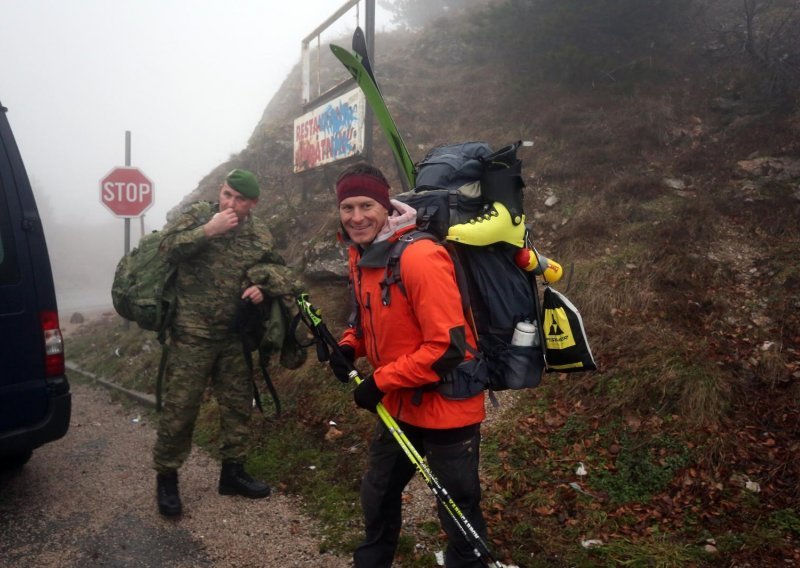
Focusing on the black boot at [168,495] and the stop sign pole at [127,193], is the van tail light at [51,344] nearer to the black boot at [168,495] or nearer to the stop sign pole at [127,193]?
the black boot at [168,495]

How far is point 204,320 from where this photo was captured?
3.87 metres

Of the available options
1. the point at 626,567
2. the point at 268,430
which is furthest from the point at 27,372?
the point at 626,567

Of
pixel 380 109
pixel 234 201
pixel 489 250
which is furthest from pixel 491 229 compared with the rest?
pixel 234 201

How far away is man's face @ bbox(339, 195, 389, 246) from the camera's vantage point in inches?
99.7

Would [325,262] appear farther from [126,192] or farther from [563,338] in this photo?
[563,338]

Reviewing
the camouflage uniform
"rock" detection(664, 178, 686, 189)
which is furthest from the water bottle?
"rock" detection(664, 178, 686, 189)

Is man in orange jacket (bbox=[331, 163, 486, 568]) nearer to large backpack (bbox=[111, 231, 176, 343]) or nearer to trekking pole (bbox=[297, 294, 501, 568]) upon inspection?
trekking pole (bbox=[297, 294, 501, 568])

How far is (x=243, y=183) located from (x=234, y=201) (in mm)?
152

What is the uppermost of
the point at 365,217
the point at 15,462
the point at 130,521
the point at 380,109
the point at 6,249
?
the point at 380,109

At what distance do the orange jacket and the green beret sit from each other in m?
1.44

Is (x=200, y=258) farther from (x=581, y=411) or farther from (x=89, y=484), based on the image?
(x=581, y=411)

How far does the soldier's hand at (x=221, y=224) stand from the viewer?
363cm

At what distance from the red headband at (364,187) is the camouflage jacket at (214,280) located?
5.14 feet

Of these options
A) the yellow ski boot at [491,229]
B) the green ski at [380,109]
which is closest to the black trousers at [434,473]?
the yellow ski boot at [491,229]
